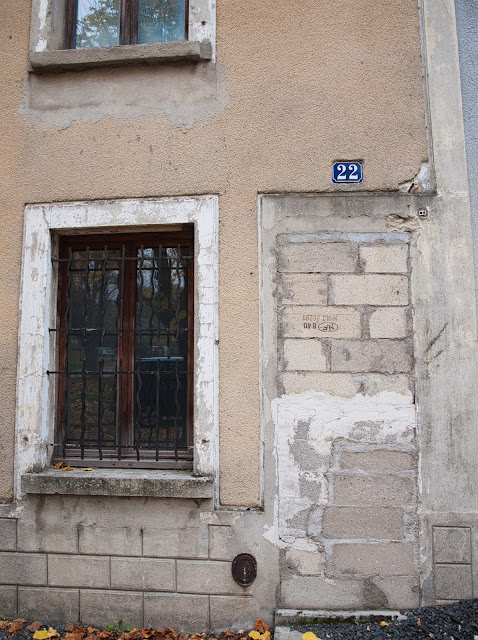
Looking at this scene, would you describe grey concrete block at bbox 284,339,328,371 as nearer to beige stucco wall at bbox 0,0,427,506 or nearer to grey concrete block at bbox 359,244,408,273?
beige stucco wall at bbox 0,0,427,506

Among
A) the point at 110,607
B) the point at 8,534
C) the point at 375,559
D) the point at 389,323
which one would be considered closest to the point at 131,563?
the point at 110,607

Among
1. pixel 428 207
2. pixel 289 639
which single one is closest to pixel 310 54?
pixel 428 207

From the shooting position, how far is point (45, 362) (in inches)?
127

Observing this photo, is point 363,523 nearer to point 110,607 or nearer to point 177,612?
point 177,612

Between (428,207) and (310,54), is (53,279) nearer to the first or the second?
(310,54)

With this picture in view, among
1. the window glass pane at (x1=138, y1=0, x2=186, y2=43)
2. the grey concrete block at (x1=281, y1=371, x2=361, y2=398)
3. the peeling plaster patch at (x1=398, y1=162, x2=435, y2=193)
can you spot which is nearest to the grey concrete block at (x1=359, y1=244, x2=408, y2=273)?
the peeling plaster patch at (x1=398, y1=162, x2=435, y2=193)

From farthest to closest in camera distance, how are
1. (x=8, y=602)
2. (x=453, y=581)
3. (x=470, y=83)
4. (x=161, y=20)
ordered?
(x=161, y=20), (x=470, y=83), (x=8, y=602), (x=453, y=581)

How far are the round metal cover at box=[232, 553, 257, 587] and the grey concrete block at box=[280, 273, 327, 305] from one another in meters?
1.67

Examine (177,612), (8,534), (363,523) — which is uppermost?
(363,523)

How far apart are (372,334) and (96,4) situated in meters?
3.38

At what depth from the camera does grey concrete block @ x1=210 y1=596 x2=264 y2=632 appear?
9.58 feet

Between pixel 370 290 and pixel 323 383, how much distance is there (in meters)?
0.69

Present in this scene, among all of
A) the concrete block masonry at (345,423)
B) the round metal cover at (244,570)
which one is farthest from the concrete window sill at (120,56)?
the round metal cover at (244,570)

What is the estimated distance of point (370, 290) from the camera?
3062 mm
